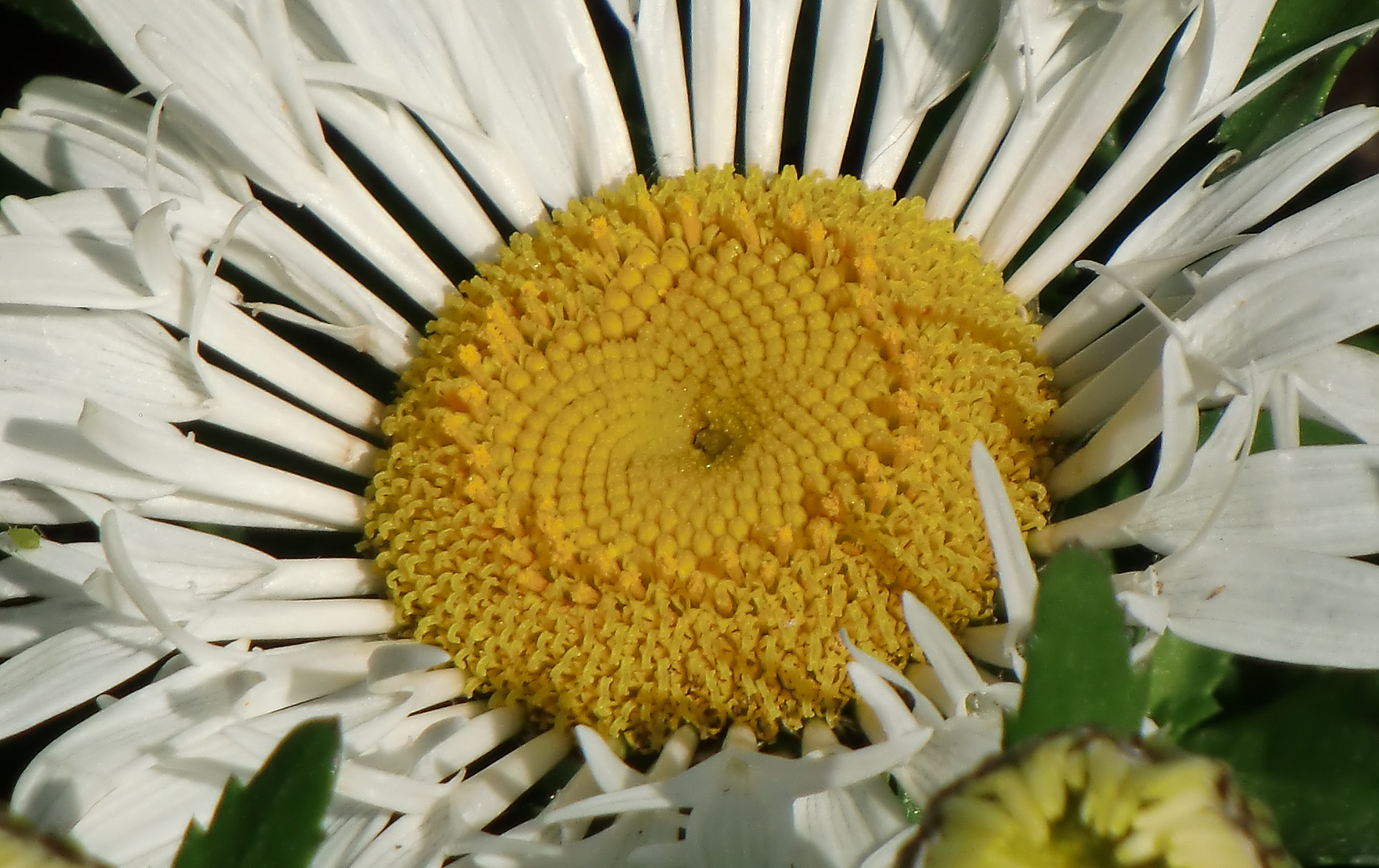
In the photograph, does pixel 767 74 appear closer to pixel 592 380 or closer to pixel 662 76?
pixel 662 76

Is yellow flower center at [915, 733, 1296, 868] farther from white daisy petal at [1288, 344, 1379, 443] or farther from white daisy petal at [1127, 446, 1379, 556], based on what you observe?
white daisy petal at [1288, 344, 1379, 443]

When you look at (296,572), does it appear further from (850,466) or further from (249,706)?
(850,466)

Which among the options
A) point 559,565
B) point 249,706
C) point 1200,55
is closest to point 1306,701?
point 1200,55

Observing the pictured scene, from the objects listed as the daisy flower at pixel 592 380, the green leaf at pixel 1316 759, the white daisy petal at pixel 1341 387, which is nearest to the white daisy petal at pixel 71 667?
the daisy flower at pixel 592 380

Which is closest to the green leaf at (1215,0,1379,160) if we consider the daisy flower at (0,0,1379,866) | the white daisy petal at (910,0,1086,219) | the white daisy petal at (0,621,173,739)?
the daisy flower at (0,0,1379,866)

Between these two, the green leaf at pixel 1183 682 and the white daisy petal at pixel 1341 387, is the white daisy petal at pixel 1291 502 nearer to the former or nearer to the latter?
the white daisy petal at pixel 1341 387
